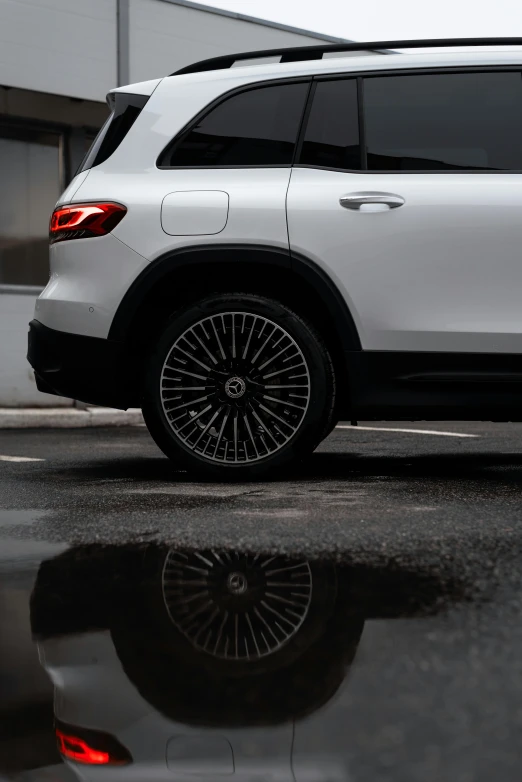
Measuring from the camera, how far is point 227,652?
2.38m

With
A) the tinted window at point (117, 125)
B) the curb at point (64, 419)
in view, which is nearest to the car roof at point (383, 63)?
the tinted window at point (117, 125)

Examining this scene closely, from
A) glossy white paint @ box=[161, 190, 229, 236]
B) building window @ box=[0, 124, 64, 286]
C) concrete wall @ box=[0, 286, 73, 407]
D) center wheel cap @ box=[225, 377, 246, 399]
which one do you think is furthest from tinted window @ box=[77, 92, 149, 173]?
building window @ box=[0, 124, 64, 286]

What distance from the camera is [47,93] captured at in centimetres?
Result: 1223

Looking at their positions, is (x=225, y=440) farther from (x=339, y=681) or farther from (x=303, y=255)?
(x=339, y=681)

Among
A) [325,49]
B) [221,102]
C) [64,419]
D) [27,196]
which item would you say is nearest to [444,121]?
[325,49]

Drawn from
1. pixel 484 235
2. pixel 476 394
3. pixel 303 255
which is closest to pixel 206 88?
pixel 303 255

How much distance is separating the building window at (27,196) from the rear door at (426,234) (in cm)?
798

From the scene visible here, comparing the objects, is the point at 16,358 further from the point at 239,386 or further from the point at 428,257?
the point at 428,257

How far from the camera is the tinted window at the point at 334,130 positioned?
5.15m

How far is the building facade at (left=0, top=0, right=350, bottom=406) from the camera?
11.9 meters

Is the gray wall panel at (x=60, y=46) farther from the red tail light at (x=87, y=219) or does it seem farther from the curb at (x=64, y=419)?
the red tail light at (x=87, y=219)

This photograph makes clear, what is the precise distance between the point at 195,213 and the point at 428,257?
1.08m

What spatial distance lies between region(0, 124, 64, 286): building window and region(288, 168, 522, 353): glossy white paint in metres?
8.05

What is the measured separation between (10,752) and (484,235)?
12.1ft
